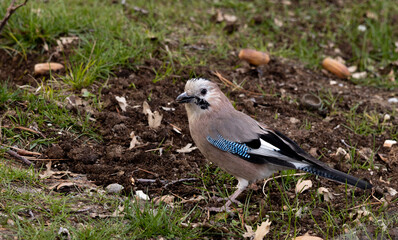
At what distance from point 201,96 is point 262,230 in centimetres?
119

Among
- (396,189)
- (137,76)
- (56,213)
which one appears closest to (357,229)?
(396,189)

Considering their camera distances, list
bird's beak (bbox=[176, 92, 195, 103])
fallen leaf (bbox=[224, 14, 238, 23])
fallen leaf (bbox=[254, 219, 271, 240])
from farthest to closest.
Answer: fallen leaf (bbox=[224, 14, 238, 23]) → bird's beak (bbox=[176, 92, 195, 103]) → fallen leaf (bbox=[254, 219, 271, 240])

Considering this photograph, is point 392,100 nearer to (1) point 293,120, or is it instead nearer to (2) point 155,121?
(1) point 293,120

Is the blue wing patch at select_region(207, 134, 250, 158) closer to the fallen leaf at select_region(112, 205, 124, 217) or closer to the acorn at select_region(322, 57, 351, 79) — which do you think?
the fallen leaf at select_region(112, 205, 124, 217)

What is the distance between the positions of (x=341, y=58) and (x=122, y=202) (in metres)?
4.04

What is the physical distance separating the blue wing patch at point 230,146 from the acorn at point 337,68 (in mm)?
2667

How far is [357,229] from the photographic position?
11.7 ft

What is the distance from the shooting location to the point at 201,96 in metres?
4.05

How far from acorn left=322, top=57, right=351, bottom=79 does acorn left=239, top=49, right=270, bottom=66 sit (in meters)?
0.83

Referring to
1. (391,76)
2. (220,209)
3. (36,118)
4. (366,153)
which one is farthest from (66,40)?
(391,76)

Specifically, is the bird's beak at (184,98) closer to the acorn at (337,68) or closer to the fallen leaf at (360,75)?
the acorn at (337,68)

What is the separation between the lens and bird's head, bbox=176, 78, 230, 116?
4.00 metres

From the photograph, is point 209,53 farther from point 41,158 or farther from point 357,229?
point 357,229

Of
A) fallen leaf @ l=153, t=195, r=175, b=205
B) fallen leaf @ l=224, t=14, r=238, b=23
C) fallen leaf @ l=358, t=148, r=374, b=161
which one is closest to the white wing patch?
fallen leaf @ l=153, t=195, r=175, b=205
